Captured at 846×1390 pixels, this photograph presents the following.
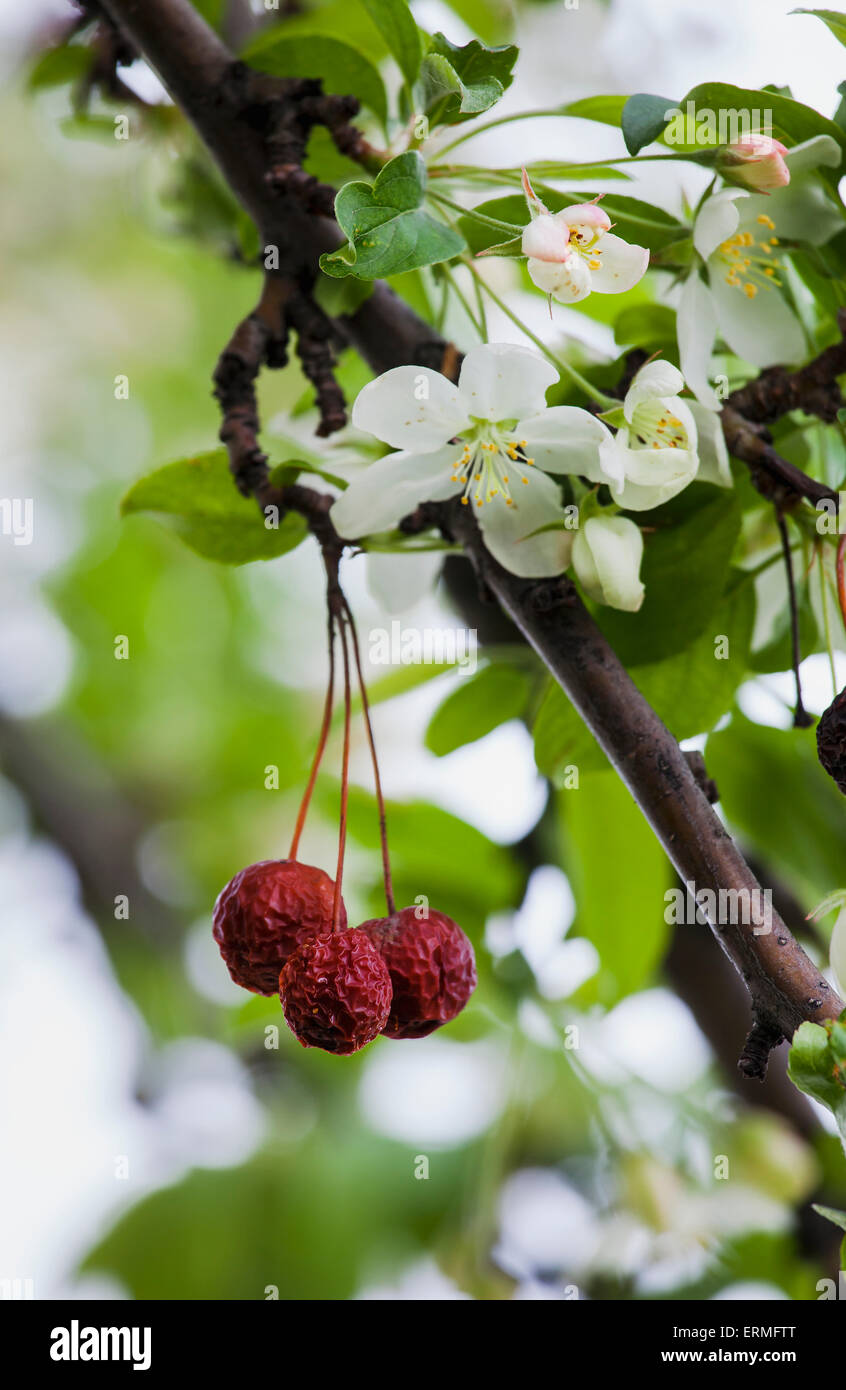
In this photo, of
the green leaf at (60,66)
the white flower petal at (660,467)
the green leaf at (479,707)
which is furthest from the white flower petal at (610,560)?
the green leaf at (60,66)

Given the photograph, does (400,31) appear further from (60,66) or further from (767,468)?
(60,66)

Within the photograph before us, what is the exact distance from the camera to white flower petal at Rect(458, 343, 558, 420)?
0.40m

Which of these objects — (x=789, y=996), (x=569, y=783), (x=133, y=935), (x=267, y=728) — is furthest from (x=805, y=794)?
(x=133, y=935)

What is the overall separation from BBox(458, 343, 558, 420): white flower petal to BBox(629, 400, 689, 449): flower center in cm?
3

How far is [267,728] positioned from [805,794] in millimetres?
571

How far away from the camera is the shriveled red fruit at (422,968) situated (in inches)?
17.1

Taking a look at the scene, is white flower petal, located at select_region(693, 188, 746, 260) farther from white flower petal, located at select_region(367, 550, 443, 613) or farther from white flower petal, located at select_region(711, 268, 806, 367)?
white flower petal, located at select_region(367, 550, 443, 613)

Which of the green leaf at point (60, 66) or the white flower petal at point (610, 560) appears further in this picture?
the green leaf at point (60, 66)

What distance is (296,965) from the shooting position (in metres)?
0.40

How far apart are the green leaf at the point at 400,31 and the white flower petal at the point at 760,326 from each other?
15 cm

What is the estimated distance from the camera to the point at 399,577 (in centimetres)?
59

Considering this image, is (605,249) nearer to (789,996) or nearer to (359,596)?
(789,996)

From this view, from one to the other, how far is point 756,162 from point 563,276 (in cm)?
10

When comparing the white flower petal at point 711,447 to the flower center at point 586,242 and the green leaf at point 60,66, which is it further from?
the green leaf at point 60,66
